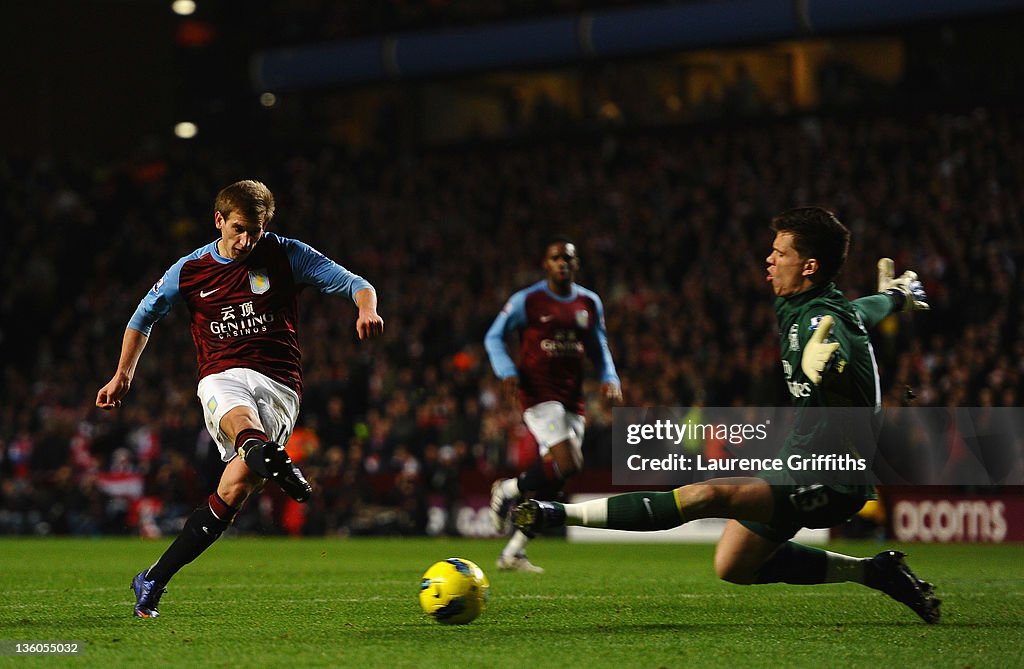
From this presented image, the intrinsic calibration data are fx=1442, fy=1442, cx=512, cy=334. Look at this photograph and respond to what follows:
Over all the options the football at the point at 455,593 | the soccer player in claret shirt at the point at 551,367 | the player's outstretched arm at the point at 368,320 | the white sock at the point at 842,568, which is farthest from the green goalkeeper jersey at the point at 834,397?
the soccer player in claret shirt at the point at 551,367

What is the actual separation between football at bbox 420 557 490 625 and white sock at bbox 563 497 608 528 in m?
0.89

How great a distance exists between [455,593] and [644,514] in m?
1.11

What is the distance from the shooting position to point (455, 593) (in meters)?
6.65

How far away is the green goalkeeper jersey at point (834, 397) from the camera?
6.02m

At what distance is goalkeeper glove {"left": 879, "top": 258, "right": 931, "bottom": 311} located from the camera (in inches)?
264

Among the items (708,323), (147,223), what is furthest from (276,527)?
(147,223)

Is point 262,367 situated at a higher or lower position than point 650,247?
lower

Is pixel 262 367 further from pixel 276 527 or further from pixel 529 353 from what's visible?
pixel 276 527

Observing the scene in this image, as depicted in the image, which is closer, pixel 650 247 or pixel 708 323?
A: pixel 708 323

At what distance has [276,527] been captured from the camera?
20625 millimetres

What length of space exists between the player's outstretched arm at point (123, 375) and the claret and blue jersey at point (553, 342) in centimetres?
442

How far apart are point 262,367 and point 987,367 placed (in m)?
12.7

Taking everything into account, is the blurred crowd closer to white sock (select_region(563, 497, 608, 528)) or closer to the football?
the football

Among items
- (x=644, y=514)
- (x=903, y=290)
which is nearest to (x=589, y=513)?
(x=644, y=514)
